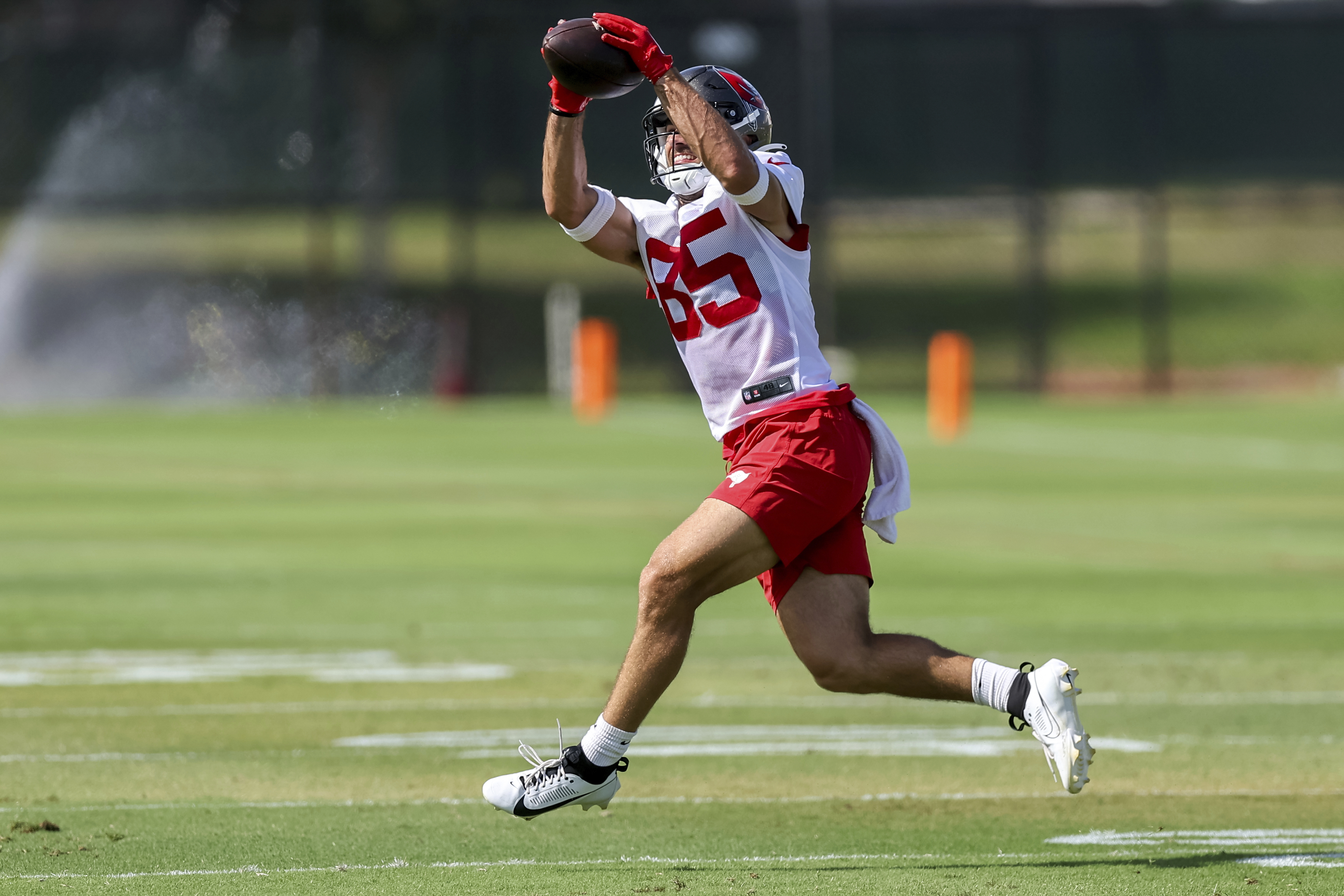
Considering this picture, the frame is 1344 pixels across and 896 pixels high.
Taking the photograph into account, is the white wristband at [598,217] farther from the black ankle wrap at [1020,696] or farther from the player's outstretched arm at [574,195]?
the black ankle wrap at [1020,696]

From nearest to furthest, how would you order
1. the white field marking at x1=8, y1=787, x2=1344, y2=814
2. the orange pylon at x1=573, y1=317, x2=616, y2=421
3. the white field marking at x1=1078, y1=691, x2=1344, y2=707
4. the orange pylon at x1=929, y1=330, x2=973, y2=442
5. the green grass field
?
the green grass field, the white field marking at x1=8, y1=787, x2=1344, y2=814, the white field marking at x1=1078, y1=691, x2=1344, y2=707, the orange pylon at x1=929, y1=330, x2=973, y2=442, the orange pylon at x1=573, y1=317, x2=616, y2=421

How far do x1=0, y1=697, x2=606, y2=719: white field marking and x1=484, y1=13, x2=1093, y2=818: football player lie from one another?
8.20 feet

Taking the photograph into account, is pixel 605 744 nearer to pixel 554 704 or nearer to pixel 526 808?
pixel 526 808

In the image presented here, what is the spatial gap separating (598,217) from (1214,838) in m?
2.59

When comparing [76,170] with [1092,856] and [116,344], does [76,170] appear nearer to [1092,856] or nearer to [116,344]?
[116,344]

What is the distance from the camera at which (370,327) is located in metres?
32.8

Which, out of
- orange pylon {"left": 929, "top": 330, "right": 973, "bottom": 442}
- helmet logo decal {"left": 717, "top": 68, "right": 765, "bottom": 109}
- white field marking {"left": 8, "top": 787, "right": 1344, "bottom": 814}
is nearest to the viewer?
helmet logo decal {"left": 717, "top": 68, "right": 765, "bottom": 109}

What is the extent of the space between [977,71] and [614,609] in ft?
95.2

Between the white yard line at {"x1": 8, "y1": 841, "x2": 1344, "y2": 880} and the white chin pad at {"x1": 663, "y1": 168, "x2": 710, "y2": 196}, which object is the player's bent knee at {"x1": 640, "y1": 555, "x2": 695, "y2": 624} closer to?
the white yard line at {"x1": 8, "y1": 841, "x2": 1344, "y2": 880}

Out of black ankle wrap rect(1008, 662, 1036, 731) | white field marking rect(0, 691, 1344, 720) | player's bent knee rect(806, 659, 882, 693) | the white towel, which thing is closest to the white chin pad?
the white towel

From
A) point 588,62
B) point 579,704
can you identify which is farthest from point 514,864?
A: point 579,704

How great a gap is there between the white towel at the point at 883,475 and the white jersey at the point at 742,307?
17cm

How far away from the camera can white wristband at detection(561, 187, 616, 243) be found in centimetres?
624

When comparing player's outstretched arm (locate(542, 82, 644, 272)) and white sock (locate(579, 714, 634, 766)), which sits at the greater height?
player's outstretched arm (locate(542, 82, 644, 272))
